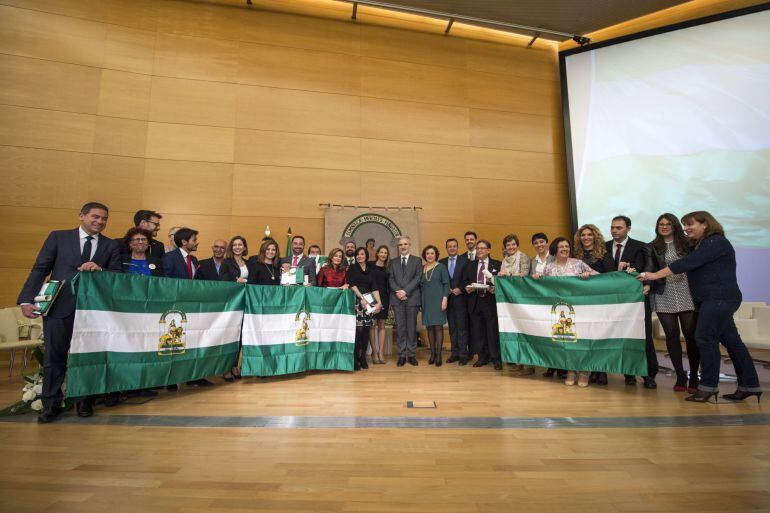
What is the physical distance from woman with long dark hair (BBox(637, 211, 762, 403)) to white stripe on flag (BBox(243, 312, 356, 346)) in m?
2.90

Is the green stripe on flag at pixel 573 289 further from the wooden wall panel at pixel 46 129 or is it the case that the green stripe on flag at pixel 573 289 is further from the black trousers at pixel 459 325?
the wooden wall panel at pixel 46 129

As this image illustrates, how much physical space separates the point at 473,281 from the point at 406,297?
79 centimetres

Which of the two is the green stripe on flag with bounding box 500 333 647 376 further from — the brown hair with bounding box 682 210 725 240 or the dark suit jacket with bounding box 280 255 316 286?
the dark suit jacket with bounding box 280 255 316 286

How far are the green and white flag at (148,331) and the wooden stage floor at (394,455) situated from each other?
0.22 meters

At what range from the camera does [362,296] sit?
162 inches

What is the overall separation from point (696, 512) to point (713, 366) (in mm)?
1985

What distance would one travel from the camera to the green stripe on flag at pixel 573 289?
3213mm

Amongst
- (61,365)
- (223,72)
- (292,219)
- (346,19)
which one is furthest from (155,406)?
(346,19)

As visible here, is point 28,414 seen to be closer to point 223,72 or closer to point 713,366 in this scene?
point 713,366

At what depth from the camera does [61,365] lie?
2443 millimetres

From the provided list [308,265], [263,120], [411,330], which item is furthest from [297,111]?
[411,330]

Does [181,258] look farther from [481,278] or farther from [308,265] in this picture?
[481,278]

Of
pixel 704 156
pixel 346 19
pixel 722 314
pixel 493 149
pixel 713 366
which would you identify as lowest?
pixel 713 366

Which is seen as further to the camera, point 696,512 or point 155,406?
point 155,406
